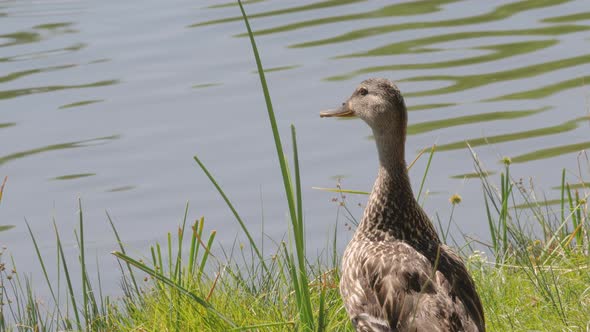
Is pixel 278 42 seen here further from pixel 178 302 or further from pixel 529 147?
pixel 178 302

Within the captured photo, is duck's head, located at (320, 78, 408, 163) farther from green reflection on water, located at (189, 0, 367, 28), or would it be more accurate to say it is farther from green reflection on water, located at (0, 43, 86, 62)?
green reflection on water, located at (0, 43, 86, 62)

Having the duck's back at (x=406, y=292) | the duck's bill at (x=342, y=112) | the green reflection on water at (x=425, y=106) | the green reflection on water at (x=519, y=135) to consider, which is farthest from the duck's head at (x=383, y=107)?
the green reflection on water at (x=425, y=106)

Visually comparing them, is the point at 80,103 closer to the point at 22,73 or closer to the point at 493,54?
the point at 22,73

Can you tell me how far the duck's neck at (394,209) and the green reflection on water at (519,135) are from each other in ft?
13.3

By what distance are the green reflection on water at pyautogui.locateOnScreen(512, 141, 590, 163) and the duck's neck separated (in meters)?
3.88

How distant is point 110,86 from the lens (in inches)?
465

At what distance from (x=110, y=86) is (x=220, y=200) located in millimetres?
3040

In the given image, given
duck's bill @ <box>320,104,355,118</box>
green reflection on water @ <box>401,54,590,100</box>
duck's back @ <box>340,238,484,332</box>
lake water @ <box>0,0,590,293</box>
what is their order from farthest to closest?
1. green reflection on water @ <box>401,54,590,100</box>
2. lake water @ <box>0,0,590,293</box>
3. duck's bill @ <box>320,104,355,118</box>
4. duck's back @ <box>340,238,484,332</box>

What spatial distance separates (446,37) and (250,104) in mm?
2671

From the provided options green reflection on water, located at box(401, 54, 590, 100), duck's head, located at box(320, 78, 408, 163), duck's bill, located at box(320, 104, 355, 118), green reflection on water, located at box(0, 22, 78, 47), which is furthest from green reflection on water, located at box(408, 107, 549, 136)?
green reflection on water, located at box(0, 22, 78, 47)

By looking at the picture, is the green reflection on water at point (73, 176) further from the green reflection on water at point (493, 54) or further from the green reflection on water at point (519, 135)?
the green reflection on water at point (493, 54)

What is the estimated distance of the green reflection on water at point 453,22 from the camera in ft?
41.4

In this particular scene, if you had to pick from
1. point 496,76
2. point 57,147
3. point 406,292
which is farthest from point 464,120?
point 406,292

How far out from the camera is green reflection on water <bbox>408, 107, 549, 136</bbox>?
1012cm
